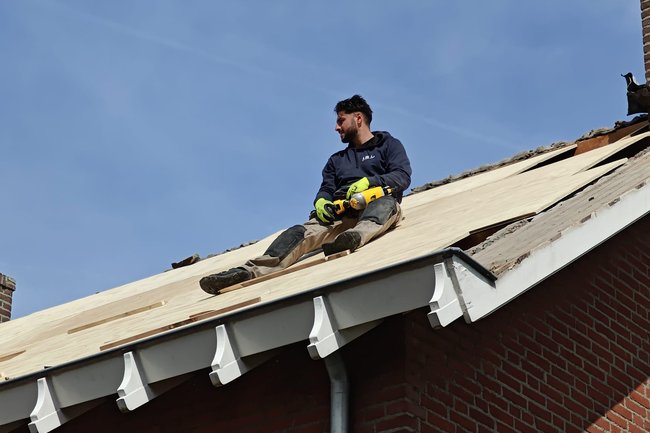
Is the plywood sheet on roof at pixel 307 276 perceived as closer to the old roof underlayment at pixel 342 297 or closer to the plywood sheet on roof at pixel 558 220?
the old roof underlayment at pixel 342 297

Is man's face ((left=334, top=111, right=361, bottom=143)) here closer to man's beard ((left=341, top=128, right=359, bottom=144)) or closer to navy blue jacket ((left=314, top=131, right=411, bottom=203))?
man's beard ((left=341, top=128, right=359, bottom=144))

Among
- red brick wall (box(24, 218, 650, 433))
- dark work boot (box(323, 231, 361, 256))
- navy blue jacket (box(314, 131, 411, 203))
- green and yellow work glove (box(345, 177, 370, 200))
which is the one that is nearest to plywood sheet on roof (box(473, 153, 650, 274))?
red brick wall (box(24, 218, 650, 433))

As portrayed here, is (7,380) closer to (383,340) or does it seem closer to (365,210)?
(383,340)

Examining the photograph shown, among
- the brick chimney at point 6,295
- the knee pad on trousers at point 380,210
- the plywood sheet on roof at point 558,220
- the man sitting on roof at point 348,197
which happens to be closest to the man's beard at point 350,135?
the man sitting on roof at point 348,197

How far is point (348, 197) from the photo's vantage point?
8.78 m

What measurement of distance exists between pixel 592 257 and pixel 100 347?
3234 mm

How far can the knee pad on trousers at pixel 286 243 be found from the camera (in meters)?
8.34

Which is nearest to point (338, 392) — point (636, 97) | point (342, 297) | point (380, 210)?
point (342, 297)

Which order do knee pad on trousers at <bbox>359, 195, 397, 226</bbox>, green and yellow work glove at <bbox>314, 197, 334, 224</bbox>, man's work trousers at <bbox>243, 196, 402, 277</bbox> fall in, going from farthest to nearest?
green and yellow work glove at <bbox>314, 197, 334, 224</bbox> → knee pad on trousers at <bbox>359, 195, 397, 226</bbox> → man's work trousers at <bbox>243, 196, 402, 277</bbox>

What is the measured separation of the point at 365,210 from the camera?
8.57 metres

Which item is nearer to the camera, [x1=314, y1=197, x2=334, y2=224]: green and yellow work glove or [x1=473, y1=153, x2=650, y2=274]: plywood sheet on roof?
[x1=473, y1=153, x2=650, y2=274]: plywood sheet on roof

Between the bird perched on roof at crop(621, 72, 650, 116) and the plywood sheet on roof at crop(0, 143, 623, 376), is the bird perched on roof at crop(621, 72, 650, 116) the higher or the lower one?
the higher one

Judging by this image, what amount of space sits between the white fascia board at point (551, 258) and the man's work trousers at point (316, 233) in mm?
1948

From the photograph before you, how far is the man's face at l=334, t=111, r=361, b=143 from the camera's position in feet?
30.5
